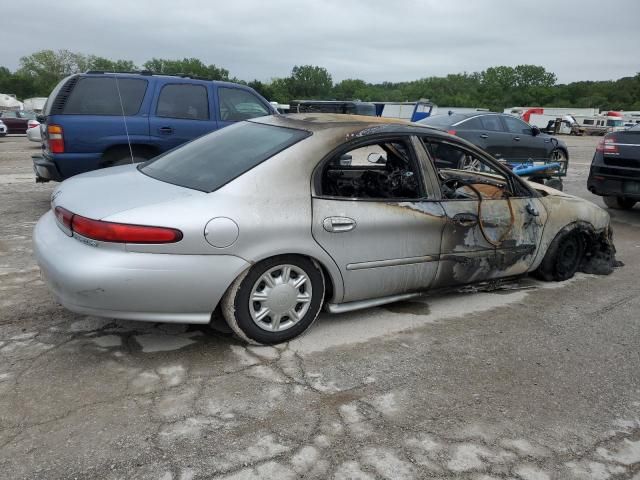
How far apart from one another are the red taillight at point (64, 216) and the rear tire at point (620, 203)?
28.7ft

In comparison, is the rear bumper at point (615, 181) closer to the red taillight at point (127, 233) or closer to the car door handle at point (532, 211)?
the car door handle at point (532, 211)

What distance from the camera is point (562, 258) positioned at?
196 inches

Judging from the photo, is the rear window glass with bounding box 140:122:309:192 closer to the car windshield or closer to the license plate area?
the license plate area

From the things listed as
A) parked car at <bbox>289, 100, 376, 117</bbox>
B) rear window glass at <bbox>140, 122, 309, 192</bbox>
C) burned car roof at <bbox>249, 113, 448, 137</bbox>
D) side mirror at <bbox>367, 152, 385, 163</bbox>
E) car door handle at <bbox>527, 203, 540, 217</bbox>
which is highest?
parked car at <bbox>289, 100, 376, 117</bbox>

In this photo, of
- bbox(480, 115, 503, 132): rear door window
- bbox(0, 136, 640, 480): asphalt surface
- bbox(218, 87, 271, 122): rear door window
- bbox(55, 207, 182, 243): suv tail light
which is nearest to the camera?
bbox(0, 136, 640, 480): asphalt surface

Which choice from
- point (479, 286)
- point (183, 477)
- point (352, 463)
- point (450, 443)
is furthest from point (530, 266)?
point (183, 477)

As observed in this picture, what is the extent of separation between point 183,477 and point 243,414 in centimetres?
52

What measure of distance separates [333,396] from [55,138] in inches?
204

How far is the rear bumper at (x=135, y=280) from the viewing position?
2.90 m

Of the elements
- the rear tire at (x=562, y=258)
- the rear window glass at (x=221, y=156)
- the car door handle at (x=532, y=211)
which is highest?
the rear window glass at (x=221, y=156)

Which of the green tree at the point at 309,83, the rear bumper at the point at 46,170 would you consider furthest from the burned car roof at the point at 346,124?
the green tree at the point at 309,83

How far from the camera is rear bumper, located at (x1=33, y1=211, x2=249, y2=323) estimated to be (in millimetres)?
2900

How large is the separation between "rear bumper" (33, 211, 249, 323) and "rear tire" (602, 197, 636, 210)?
813 centimetres

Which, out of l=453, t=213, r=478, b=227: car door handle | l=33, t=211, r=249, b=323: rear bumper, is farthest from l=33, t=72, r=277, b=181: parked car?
l=453, t=213, r=478, b=227: car door handle
